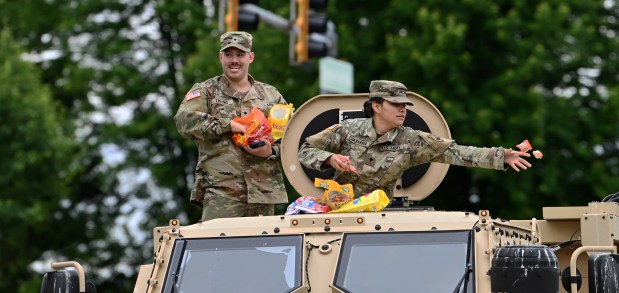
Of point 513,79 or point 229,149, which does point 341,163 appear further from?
point 513,79

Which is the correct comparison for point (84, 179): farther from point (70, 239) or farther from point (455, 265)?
A: point (455, 265)

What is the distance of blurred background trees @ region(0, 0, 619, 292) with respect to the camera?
25656 millimetres

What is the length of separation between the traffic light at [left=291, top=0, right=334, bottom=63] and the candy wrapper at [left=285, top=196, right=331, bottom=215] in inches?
333

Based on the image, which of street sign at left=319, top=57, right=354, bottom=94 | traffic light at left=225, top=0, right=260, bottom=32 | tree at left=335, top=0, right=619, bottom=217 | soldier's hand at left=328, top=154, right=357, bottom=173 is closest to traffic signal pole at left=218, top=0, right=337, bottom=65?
traffic light at left=225, top=0, right=260, bottom=32

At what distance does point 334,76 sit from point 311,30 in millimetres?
640

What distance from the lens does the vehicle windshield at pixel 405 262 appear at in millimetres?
9508

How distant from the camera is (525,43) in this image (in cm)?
2588

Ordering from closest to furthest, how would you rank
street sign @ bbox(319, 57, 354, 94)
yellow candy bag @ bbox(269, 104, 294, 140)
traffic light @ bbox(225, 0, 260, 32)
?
1. yellow candy bag @ bbox(269, 104, 294, 140)
2. traffic light @ bbox(225, 0, 260, 32)
3. street sign @ bbox(319, 57, 354, 94)

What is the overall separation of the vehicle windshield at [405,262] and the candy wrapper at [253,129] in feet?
5.60

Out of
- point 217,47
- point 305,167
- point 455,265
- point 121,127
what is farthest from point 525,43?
point 455,265

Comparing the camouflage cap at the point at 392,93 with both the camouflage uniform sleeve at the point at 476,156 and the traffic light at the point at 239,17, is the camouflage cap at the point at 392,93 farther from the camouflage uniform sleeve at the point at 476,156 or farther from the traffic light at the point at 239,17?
the traffic light at the point at 239,17

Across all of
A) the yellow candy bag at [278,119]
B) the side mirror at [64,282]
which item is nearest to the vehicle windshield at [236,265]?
the side mirror at [64,282]

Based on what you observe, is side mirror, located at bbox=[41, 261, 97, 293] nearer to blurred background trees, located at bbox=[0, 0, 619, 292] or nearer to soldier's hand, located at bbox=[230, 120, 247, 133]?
soldier's hand, located at bbox=[230, 120, 247, 133]

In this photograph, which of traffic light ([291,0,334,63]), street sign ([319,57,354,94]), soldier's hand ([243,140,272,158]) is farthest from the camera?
street sign ([319,57,354,94])
